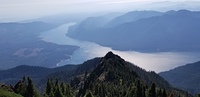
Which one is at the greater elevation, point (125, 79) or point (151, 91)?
point (151, 91)

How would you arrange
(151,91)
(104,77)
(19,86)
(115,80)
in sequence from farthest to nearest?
1. (104,77)
2. (115,80)
3. (19,86)
4. (151,91)

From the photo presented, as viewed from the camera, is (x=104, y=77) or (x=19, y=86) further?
(x=104, y=77)

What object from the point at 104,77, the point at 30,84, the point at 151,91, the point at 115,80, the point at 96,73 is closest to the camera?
the point at 30,84

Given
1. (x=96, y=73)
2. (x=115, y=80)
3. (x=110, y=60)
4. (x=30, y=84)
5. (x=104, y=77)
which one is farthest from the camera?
(x=110, y=60)

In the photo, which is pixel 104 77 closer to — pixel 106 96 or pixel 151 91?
pixel 106 96

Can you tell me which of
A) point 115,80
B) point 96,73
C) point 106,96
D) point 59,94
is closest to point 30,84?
point 59,94

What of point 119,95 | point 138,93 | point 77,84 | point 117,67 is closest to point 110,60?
point 117,67

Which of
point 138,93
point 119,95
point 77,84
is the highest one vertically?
point 138,93

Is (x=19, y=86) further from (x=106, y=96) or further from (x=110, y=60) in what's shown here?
(x=110, y=60)

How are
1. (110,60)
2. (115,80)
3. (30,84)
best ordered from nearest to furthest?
(30,84) < (115,80) < (110,60)
